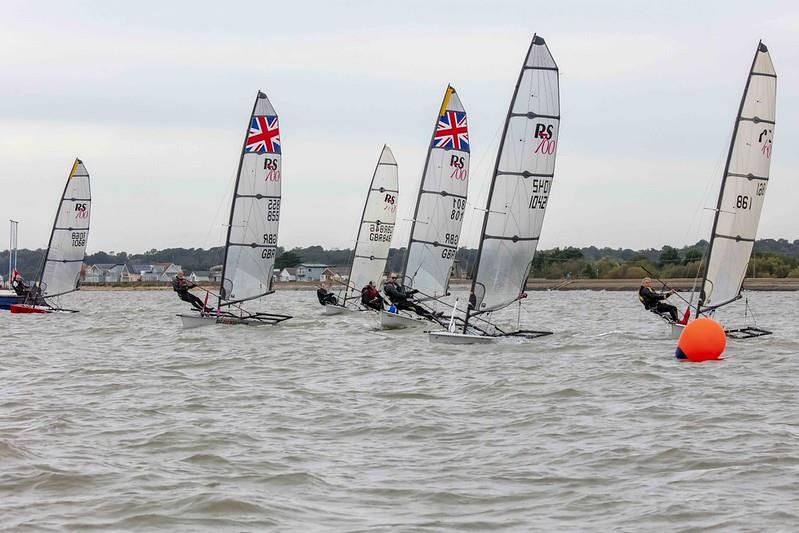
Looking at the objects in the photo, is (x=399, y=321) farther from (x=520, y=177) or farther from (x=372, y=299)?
(x=520, y=177)

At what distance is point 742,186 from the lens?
2291 cm

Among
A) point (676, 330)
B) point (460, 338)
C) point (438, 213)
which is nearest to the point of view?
point (460, 338)

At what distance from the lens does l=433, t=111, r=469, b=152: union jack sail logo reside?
30234 millimetres

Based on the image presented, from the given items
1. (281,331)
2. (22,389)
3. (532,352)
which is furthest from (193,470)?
(281,331)

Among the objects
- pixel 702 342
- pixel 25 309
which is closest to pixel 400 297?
pixel 702 342

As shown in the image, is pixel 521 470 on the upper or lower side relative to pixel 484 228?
lower

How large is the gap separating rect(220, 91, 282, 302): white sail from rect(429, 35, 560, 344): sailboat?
25.1 feet

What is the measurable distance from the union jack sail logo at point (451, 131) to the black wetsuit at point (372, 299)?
4791 millimetres

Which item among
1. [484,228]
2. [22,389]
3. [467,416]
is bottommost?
[22,389]

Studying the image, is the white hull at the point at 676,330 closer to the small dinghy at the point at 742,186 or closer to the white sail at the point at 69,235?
the small dinghy at the point at 742,186

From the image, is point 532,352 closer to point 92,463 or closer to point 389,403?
point 389,403

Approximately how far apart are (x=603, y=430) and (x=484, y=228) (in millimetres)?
10838

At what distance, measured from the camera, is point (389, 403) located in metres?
12.8

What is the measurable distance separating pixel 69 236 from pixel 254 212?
492 inches
